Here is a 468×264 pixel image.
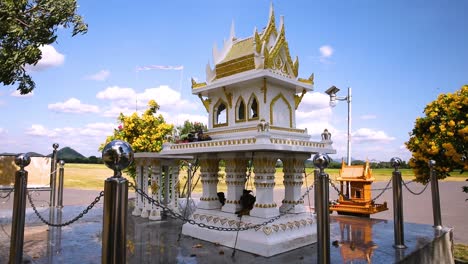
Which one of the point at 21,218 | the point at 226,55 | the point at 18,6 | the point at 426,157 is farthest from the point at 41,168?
the point at 426,157

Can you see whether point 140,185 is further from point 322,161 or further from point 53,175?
point 322,161

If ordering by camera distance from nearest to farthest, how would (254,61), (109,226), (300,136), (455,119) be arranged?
(109,226) < (254,61) < (300,136) < (455,119)

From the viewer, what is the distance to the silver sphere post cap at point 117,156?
9.75ft

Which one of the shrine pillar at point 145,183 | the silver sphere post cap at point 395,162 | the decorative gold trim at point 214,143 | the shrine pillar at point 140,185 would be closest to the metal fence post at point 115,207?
the decorative gold trim at point 214,143

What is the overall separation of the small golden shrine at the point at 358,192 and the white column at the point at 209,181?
16.8ft

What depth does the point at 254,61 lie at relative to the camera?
7348 millimetres

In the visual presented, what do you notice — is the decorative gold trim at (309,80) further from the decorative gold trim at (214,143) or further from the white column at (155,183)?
the white column at (155,183)

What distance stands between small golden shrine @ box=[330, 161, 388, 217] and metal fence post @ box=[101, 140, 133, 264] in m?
9.42

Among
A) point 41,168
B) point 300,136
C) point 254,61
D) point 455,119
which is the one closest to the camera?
point 254,61

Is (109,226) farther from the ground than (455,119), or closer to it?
closer to it

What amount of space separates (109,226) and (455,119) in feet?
31.2

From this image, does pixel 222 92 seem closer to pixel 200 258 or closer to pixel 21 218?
pixel 200 258

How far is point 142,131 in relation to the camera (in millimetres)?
13664

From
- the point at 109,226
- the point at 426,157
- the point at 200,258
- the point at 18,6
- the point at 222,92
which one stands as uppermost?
the point at 18,6
